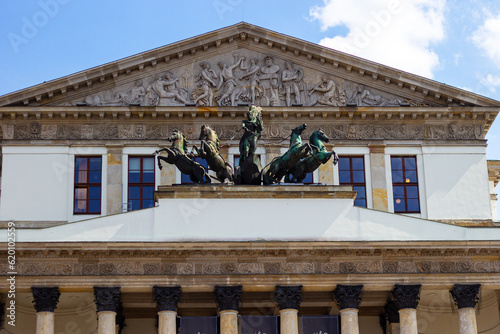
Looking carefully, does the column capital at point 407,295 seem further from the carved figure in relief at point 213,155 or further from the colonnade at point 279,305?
the carved figure in relief at point 213,155

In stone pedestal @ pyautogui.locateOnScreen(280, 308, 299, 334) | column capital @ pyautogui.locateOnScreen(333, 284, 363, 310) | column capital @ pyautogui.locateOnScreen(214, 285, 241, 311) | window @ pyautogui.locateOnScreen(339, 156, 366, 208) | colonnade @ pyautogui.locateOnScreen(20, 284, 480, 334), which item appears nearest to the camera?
colonnade @ pyautogui.locateOnScreen(20, 284, 480, 334)

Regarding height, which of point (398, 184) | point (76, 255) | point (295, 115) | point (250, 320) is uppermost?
point (295, 115)

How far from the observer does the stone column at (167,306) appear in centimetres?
3394

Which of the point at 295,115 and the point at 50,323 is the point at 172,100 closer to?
the point at 295,115

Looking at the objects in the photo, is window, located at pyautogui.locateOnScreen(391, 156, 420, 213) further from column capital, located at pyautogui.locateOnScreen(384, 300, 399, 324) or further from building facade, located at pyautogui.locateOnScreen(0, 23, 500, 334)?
column capital, located at pyautogui.locateOnScreen(384, 300, 399, 324)

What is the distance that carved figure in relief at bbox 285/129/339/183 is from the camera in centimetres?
3606

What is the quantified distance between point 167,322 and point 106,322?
6.17 ft

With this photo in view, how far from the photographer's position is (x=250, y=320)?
34344 mm

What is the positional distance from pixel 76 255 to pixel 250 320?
5.82 meters

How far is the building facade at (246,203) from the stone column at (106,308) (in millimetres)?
44

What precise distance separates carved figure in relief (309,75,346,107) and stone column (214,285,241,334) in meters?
9.08

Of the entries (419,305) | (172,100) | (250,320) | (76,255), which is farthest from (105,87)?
(419,305)

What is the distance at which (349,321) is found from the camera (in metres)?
34.3

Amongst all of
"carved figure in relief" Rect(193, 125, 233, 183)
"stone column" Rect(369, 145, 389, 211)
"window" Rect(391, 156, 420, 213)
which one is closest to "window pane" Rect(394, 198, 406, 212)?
"window" Rect(391, 156, 420, 213)
